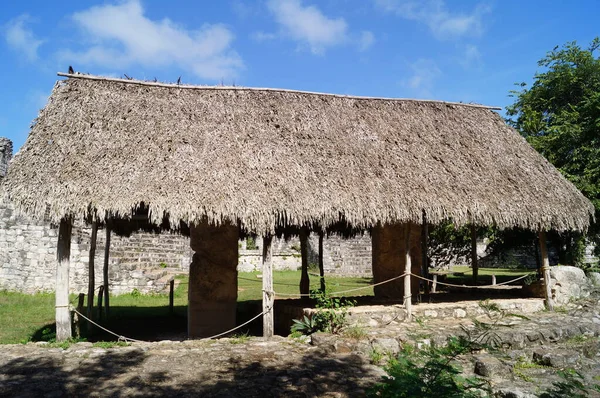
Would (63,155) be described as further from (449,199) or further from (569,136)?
(569,136)

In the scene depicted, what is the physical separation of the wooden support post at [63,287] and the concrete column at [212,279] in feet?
6.66

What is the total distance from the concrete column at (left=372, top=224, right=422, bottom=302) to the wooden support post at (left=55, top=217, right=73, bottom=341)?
19.4ft

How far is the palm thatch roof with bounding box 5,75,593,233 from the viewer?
6.42m

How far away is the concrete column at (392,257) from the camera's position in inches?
375

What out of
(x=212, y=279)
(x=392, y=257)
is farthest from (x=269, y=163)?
(x=392, y=257)

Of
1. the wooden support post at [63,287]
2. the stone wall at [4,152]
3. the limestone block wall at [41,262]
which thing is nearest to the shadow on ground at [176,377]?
the wooden support post at [63,287]

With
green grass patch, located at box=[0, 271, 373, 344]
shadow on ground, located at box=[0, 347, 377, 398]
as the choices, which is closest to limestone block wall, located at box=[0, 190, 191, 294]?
green grass patch, located at box=[0, 271, 373, 344]

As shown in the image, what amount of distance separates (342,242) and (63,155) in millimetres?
16370

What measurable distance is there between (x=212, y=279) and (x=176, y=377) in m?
3.24

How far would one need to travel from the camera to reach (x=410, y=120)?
9000mm

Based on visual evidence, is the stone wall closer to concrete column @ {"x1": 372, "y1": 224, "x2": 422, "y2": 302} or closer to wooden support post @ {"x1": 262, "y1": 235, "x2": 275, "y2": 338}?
wooden support post @ {"x1": 262, "y1": 235, "x2": 275, "y2": 338}

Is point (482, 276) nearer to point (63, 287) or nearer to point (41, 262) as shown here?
point (41, 262)

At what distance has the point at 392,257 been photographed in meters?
9.67

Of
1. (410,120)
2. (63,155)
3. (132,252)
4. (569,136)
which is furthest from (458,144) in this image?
(132,252)
